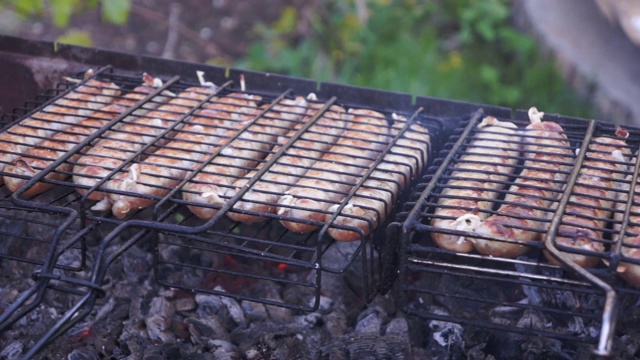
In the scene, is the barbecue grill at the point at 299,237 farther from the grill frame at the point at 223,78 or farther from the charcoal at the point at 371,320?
the charcoal at the point at 371,320

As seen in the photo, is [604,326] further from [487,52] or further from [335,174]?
[487,52]

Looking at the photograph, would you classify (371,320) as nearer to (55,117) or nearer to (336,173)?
(336,173)

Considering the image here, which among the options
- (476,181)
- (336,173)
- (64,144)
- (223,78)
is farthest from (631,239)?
(64,144)

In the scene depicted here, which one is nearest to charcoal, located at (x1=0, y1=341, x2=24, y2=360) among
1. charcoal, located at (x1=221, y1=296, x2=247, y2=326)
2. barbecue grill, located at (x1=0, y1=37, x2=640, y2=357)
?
barbecue grill, located at (x1=0, y1=37, x2=640, y2=357)

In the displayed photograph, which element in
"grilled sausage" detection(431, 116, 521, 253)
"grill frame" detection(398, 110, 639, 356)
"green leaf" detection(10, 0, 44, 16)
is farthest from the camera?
"green leaf" detection(10, 0, 44, 16)

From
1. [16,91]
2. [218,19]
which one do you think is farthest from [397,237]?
[218,19]

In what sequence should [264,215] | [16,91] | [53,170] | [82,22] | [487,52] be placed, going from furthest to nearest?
1. [82,22]
2. [487,52]
3. [16,91]
4. [53,170]
5. [264,215]

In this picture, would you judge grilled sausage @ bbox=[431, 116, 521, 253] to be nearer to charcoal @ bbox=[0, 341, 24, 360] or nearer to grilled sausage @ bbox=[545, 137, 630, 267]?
grilled sausage @ bbox=[545, 137, 630, 267]
